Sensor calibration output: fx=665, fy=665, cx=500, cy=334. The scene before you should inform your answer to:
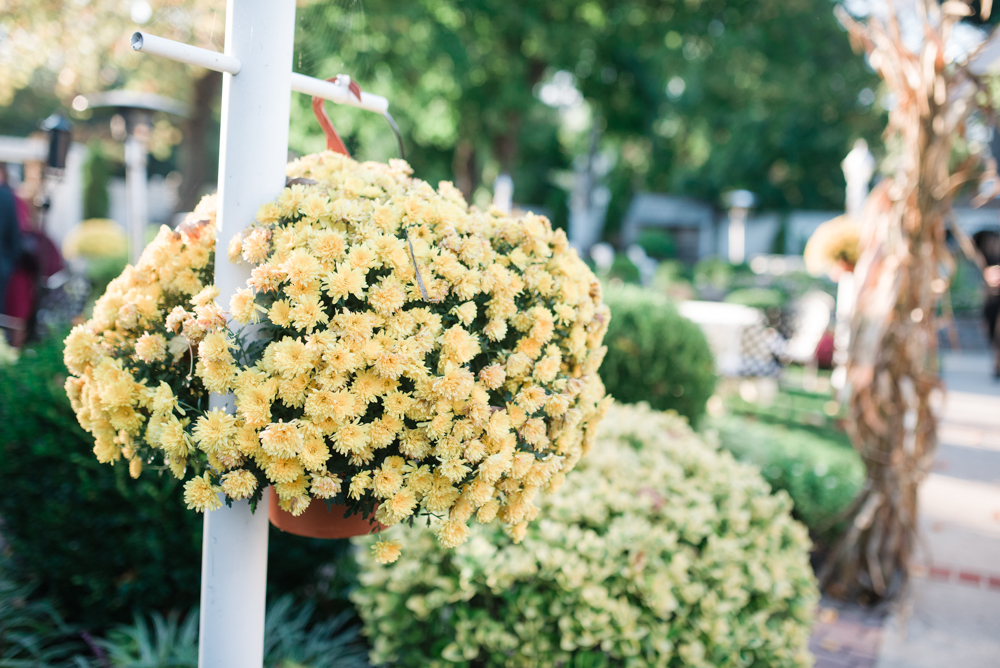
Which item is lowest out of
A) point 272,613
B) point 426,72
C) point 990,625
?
point 990,625

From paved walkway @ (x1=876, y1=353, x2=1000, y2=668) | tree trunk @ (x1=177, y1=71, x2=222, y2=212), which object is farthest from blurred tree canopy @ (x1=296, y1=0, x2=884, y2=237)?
paved walkway @ (x1=876, y1=353, x2=1000, y2=668)

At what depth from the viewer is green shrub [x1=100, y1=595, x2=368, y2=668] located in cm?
211

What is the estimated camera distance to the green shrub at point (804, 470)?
3.75 m

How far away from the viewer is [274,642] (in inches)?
92.3

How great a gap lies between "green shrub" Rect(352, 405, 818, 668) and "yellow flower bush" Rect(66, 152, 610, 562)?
0.74m

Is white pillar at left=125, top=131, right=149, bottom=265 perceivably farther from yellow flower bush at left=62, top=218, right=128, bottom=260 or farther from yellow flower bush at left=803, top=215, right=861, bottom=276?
yellow flower bush at left=803, top=215, right=861, bottom=276

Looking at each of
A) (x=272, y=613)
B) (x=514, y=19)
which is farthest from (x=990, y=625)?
(x=514, y=19)

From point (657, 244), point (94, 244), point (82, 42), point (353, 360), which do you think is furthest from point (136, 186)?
point (657, 244)

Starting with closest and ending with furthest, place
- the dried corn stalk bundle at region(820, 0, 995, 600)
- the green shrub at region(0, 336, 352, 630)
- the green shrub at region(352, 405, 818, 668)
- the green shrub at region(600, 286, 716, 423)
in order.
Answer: the green shrub at region(352, 405, 818, 668), the green shrub at region(0, 336, 352, 630), the dried corn stalk bundle at region(820, 0, 995, 600), the green shrub at region(600, 286, 716, 423)

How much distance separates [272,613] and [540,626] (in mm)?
1076

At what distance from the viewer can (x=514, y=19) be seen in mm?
11891

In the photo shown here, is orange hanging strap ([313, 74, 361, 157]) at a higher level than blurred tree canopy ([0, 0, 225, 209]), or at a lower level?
lower

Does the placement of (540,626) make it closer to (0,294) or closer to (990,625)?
(990,625)

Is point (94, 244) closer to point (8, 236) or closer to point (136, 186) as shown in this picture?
point (136, 186)
